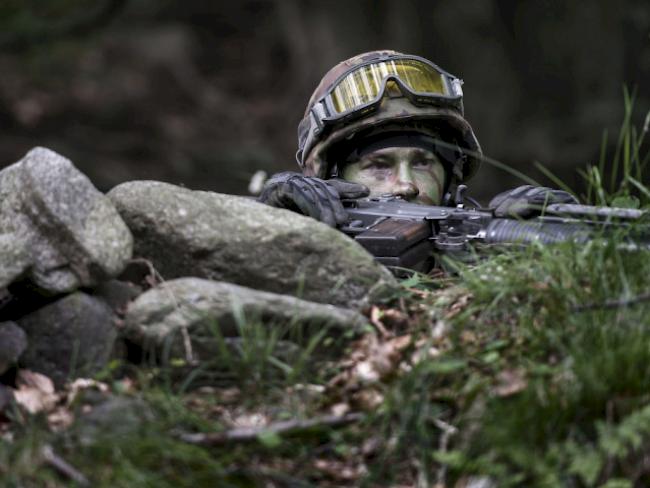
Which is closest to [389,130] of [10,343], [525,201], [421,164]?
[421,164]

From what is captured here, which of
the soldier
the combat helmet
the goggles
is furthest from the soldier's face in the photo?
the goggles

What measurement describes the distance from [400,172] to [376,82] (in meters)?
0.46

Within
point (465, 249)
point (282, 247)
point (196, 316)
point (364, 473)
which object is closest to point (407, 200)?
point (465, 249)

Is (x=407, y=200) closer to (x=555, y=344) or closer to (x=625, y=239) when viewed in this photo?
(x=625, y=239)

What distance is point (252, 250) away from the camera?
3.29 meters

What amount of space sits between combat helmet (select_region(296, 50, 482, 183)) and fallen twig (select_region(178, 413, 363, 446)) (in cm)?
276

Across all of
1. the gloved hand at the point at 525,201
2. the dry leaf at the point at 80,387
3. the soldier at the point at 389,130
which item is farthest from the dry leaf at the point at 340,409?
the soldier at the point at 389,130

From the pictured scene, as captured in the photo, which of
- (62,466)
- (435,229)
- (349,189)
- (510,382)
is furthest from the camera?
(349,189)

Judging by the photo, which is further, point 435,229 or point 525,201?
point 435,229

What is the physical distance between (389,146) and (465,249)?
1.09 metres

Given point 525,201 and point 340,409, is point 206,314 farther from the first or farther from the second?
point 525,201

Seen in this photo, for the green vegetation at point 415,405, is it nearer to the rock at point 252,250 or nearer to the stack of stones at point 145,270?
the stack of stones at point 145,270

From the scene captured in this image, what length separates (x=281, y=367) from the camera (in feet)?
9.12

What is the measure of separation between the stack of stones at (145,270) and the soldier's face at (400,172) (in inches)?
69.6
